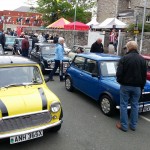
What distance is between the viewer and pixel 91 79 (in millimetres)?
8172

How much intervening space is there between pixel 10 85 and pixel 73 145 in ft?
5.91

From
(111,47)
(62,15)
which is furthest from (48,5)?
(111,47)

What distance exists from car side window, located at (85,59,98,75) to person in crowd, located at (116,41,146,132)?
Answer: 209 centimetres

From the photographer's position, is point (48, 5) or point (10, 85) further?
point (48, 5)

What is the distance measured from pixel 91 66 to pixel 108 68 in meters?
0.66

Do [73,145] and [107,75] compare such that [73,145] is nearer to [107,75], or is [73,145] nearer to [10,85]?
[10,85]

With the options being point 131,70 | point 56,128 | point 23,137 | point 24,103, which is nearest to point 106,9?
point 131,70

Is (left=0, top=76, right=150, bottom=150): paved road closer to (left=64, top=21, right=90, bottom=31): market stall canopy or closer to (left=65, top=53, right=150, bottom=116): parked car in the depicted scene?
(left=65, top=53, right=150, bottom=116): parked car

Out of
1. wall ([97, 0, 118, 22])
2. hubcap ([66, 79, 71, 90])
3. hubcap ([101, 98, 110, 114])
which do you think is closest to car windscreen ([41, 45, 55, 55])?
hubcap ([66, 79, 71, 90])

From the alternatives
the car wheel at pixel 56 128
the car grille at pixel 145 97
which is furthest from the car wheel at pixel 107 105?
the car wheel at pixel 56 128

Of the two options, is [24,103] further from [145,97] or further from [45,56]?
[45,56]

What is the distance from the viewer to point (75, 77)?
934 cm

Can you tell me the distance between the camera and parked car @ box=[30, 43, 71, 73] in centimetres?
1327

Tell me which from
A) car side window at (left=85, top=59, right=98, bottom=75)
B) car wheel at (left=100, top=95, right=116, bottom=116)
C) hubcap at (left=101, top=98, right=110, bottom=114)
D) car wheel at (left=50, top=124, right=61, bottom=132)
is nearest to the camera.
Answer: car wheel at (left=50, top=124, right=61, bottom=132)
